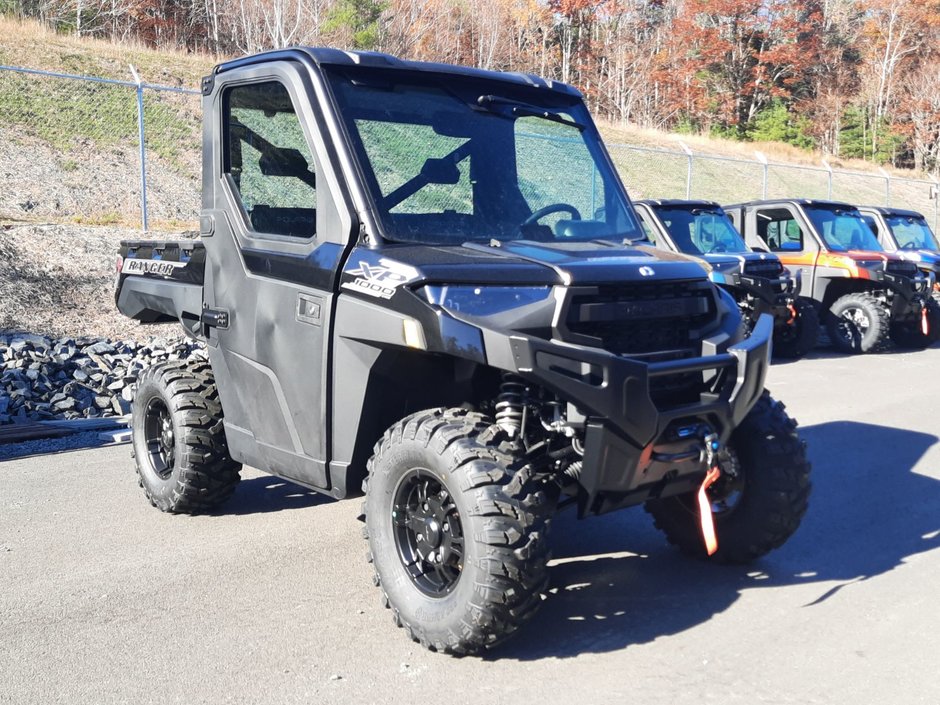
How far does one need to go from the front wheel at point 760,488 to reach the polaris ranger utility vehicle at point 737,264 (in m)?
6.88

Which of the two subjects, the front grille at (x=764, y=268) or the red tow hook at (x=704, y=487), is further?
the front grille at (x=764, y=268)

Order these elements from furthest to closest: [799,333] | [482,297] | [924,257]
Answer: [924,257] → [799,333] → [482,297]

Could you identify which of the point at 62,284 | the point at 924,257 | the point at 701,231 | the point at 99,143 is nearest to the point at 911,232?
the point at 924,257

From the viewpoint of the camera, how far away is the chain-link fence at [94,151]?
58.7 ft

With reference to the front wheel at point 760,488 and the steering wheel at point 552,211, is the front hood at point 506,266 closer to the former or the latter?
the steering wheel at point 552,211

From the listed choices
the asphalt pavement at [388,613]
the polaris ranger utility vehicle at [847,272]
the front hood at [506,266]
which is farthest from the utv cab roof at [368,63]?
the polaris ranger utility vehicle at [847,272]

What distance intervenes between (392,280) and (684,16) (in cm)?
5298

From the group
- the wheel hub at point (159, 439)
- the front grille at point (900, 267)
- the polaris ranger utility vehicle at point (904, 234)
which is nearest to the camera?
the wheel hub at point (159, 439)

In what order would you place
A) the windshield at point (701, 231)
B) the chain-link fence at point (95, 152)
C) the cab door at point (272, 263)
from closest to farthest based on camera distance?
the cab door at point (272, 263) < the windshield at point (701, 231) < the chain-link fence at point (95, 152)

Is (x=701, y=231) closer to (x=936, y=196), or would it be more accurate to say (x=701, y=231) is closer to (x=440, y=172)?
(x=440, y=172)

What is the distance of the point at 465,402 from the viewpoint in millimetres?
4387

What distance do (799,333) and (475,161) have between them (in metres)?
9.61

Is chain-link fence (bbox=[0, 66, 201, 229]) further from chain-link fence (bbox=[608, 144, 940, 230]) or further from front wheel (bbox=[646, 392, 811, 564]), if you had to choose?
front wheel (bbox=[646, 392, 811, 564])

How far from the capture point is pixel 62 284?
40.8 ft
